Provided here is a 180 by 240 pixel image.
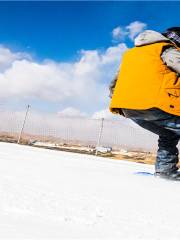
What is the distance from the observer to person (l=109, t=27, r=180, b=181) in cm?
297

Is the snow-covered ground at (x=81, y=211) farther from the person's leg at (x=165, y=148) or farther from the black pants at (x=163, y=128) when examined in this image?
the person's leg at (x=165, y=148)

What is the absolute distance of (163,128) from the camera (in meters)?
3.29

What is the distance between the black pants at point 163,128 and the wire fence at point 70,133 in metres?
11.2

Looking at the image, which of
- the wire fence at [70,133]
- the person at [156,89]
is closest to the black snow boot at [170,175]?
the person at [156,89]

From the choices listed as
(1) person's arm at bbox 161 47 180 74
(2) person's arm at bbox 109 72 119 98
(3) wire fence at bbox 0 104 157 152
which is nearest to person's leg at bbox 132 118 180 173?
(2) person's arm at bbox 109 72 119 98

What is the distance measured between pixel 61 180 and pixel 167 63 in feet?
4.81

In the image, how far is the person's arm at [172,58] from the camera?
3.01m

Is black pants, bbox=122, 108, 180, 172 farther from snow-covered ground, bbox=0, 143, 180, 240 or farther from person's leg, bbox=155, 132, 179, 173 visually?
snow-covered ground, bbox=0, 143, 180, 240

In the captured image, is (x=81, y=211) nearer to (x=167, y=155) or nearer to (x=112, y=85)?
(x=167, y=155)

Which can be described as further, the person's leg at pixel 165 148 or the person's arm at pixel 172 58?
the person's leg at pixel 165 148

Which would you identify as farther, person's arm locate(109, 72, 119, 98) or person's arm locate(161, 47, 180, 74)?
person's arm locate(109, 72, 119, 98)

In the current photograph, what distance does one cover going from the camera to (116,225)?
47.8 inches

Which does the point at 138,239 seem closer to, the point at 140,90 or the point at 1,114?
the point at 140,90

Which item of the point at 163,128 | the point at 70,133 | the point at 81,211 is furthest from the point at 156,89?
the point at 70,133
